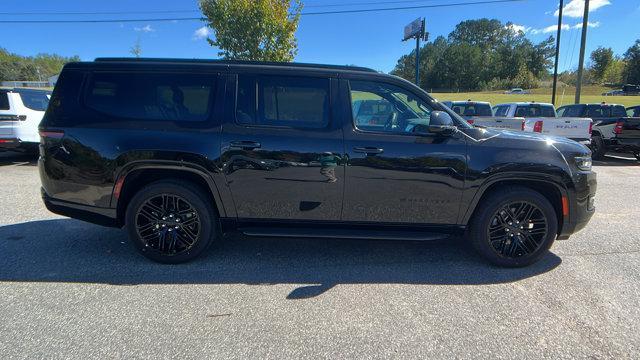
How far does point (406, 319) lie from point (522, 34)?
147504mm

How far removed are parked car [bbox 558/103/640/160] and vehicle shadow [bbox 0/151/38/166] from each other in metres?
15.7

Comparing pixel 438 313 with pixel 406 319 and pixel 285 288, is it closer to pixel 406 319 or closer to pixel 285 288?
pixel 406 319

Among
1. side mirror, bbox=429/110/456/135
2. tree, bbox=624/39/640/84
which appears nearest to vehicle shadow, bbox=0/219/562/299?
side mirror, bbox=429/110/456/135

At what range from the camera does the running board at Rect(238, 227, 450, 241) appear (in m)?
3.66

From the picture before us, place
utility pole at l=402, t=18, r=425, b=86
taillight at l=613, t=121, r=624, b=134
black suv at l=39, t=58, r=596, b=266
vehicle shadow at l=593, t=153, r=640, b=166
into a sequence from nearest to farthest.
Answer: black suv at l=39, t=58, r=596, b=266
taillight at l=613, t=121, r=624, b=134
vehicle shadow at l=593, t=153, r=640, b=166
utility pole at l=402, t=18, r=425, b=86

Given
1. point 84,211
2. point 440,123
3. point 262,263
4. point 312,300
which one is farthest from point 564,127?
point 84,211

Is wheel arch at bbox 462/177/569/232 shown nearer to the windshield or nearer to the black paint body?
the black paint body

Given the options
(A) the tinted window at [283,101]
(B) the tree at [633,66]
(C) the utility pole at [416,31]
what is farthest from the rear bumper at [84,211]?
(B) the tree at [633,66]

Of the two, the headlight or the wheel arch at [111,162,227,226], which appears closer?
the wheel arch at [111,162,227,226]

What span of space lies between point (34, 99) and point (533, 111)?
14.2 m

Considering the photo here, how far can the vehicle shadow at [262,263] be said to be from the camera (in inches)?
139

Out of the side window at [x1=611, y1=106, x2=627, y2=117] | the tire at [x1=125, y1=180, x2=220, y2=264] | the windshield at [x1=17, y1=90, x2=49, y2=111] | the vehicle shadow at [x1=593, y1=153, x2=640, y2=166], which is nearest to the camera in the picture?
the tire at [x1=125, y1=180, x2=220, y2=264]

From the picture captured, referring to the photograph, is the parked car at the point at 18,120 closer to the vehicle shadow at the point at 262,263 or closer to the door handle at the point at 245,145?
the vehicle shadow at the point at 262,263

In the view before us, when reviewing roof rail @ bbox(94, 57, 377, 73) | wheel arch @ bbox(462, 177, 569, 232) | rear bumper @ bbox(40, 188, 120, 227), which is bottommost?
rear bumper @ bbox(40, 188, 120, 227)
